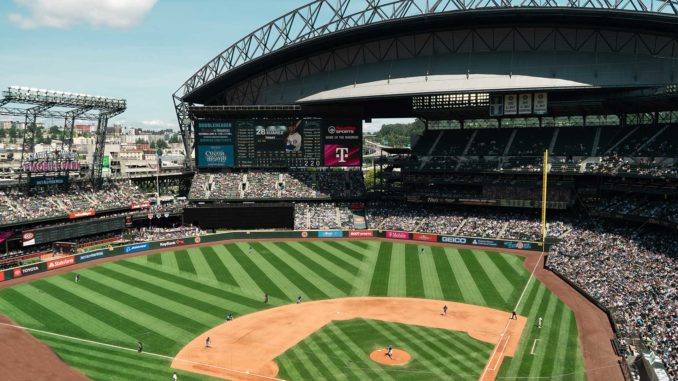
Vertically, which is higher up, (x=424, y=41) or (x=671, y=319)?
(x=424, y=41)

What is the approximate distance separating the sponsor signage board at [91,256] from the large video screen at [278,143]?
24436 millimetres

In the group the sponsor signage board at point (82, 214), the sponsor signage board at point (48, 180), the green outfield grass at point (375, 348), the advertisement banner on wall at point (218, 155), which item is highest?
the advertisement banner on wall at point (218, 155)

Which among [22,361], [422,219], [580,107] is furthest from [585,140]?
[22,361]

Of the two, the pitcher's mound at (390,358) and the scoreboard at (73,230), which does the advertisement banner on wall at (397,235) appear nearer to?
the pitcher's mound at (390,358)

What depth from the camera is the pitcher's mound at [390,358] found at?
29047 millimetres

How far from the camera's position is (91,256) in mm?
53406

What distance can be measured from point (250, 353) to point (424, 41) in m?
50.5

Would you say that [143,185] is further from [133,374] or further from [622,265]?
[622,265]

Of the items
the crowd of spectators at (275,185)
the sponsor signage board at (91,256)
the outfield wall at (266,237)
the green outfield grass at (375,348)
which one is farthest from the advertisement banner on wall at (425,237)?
the sponsor signage board at (91,256)

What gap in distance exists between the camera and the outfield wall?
49.1 metres

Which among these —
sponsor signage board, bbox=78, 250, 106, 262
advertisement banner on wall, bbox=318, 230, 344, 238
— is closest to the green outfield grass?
advertisement banner on wall, bbox=318, 230, 344, 238

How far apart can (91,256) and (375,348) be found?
3679 centimetres

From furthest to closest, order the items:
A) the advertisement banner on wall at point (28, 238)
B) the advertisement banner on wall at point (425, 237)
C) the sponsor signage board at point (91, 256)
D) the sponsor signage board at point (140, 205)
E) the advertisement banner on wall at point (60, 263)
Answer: the sponsor signage board at point (140, 205) → the advertisement banner on wall at point (425, 237) → the advertisement banner on wall at point (28, 238) → the sponsor signage board at point (91, 256) → the advertisement banner on wall at point (60, 263)

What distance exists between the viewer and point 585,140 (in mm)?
64562
